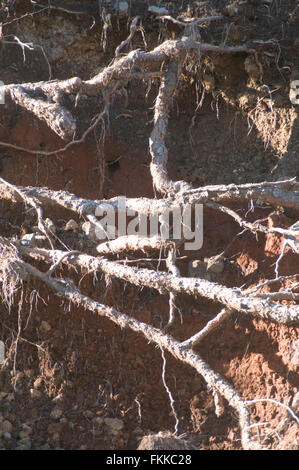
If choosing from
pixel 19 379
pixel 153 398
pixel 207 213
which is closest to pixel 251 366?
pixel 153 398

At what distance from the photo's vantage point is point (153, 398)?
115 inches

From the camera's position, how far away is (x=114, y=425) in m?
2.77

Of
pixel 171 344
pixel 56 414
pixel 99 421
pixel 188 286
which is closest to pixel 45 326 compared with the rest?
pixel 56 414

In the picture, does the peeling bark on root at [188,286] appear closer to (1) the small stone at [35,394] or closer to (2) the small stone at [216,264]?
(2) the small stone at [216,264]

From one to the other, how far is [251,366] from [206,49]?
5.58 ft

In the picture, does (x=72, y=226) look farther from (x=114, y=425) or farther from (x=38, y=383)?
(x=114, y=425)

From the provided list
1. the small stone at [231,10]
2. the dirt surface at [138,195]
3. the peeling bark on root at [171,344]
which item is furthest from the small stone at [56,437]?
the small stone at [231,10]
